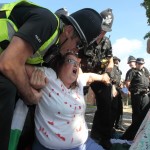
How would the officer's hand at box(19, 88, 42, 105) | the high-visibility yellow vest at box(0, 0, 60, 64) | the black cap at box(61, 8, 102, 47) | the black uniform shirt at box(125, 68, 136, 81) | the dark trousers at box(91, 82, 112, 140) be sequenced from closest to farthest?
the high-visibility yellow vest at box(0, 0, 60, 64), the officer's hand at box(19, 88, 42, 105), the black cap at box(61, 8, 102, 47), the dark trousers at box(91, 82, 112, 140), the black uniform shirt at box(125, 68, 136, 81)

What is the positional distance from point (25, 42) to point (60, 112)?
647 millimetres

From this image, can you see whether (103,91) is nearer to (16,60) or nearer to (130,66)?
(16,60)

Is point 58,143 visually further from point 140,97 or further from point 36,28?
point 140,97

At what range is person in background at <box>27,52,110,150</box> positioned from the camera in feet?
8.14

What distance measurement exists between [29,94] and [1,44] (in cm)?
38

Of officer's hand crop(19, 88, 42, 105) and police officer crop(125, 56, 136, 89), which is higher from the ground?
officer's hand crop(19, 88, 42, 105)

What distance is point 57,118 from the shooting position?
98.4 inches

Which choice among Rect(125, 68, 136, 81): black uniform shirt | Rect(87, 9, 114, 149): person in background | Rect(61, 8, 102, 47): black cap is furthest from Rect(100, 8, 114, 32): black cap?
Rect(125, 68, 136, 81): black uniform shirt

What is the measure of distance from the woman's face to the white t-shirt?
0.08 meters

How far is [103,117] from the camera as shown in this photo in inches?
179

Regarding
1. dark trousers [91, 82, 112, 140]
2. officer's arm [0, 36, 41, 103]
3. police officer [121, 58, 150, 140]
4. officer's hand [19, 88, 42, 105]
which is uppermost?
officer's arm [0, 36, 41, 103]

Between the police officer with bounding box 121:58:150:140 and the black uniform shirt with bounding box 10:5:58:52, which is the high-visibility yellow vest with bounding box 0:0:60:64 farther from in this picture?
the police officer with bounding box 121:58:150:140

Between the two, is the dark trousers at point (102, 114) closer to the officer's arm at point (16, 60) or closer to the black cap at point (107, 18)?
the black cap at point (107, 18)

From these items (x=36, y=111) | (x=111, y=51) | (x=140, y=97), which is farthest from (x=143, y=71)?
(x=36, y=111)
